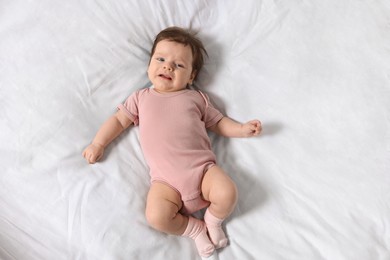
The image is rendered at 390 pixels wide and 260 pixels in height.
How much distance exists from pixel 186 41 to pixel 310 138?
1.56 ft

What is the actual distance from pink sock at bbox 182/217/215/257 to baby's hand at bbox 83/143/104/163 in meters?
0.30

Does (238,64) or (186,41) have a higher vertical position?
(186,41)

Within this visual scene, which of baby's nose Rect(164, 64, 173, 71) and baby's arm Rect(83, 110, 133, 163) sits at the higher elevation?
baby's nose Rect(164, 64, 173, 71)

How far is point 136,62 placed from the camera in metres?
1.24

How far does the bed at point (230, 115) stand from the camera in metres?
0.98

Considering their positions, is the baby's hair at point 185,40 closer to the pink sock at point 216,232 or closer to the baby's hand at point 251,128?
the baby's hand at point 251,128

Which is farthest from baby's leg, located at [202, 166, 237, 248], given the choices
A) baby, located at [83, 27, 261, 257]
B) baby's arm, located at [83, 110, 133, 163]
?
baby's arm, located at [83, 110, 133, 163]

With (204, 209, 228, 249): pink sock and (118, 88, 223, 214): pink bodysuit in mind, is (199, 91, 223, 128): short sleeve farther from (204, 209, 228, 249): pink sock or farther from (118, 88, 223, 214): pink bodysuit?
(204, 209, 228, 249): pink sock

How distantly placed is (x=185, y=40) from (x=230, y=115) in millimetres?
272

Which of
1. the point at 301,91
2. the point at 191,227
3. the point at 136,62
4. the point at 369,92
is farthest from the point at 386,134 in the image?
the point at 136,62

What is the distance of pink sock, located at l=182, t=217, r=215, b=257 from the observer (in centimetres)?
100

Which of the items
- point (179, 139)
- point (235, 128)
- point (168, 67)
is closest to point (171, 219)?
point (179, 139)

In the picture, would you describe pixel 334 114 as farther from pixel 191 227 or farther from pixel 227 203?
pixel 191 227

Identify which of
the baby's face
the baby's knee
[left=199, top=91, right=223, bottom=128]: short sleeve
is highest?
the baby's face
